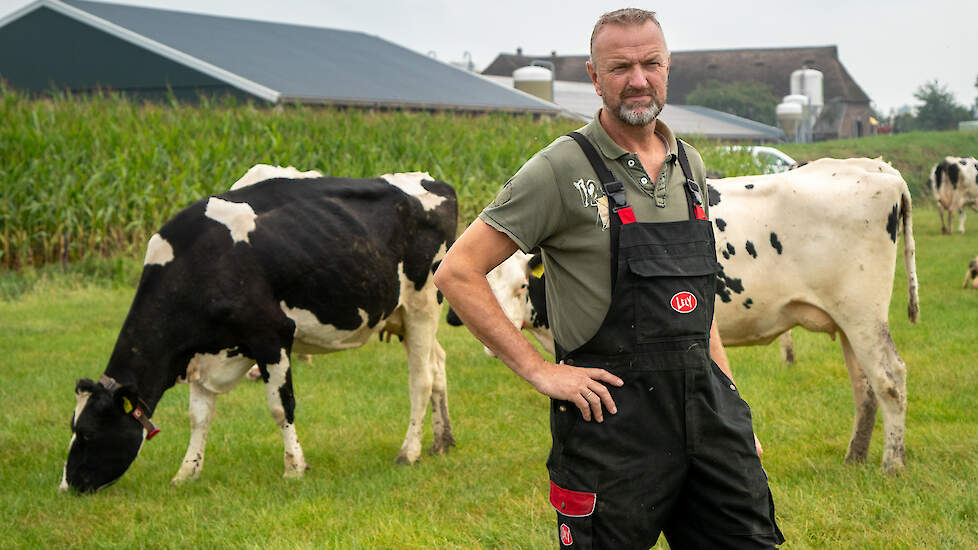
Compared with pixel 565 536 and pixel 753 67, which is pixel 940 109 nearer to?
pixel 753 67

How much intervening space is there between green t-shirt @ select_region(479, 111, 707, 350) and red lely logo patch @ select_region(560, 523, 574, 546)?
0.61m

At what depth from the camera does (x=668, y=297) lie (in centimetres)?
333

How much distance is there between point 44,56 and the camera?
97.9 feet

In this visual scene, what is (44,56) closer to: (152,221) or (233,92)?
(233,92)

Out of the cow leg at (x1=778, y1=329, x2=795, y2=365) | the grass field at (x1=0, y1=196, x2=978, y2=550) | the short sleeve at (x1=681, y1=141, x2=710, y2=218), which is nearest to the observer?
the short sleeve at (x1=681, y1=141, x2=710, y2=218)

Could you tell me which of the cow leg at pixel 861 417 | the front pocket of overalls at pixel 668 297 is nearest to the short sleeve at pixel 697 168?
Answer: the front pocket of overalls at pixel 668 297

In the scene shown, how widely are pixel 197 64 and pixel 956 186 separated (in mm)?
20055

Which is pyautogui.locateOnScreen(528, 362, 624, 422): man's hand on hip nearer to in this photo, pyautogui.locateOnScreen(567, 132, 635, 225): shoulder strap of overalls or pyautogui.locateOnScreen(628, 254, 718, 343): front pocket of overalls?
pyautogui.locateOnScreen(628, 254, 718, 343): front pocket of overalls

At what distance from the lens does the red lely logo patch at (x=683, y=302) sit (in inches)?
131

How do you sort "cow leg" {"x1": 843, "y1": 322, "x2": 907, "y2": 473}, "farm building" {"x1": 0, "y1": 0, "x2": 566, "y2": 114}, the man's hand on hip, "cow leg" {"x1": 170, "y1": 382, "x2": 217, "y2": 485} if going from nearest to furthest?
the man's hand on hip → "cow leg" {"x1": 843, "y1": 322, "x2": 907, "y2": 473} → "cow leg" {"x1": 170, "y1": 382, "x2": 217, "y2": 485} → "farm building" {"x1": 0, "y1": 0, "x2": 566, "y2": 114}

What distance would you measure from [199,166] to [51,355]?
18.4 ft

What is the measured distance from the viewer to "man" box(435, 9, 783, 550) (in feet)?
10.8

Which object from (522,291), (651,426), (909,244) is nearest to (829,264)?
(909,244)

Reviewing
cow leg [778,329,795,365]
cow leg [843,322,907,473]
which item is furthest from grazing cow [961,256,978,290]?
cow leg [843,322,907,473]
